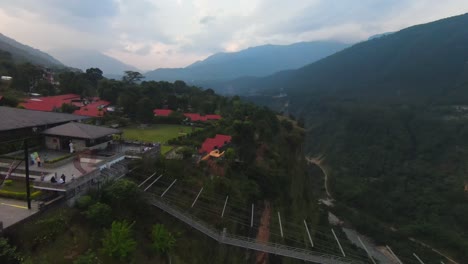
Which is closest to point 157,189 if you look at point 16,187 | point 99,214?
point 99,214

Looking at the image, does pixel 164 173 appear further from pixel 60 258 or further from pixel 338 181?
pixel 338 181

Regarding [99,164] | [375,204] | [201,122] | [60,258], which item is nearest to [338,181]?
[375,204]

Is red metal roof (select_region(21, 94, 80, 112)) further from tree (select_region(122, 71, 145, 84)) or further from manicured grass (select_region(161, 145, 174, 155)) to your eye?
tree (select_region(122, 71, 145, 84))

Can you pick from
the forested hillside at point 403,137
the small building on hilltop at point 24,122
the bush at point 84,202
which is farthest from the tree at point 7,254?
the forested hillside at point 403,137

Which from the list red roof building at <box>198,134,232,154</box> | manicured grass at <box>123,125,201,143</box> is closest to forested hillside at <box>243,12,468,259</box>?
red roof building at <box>198,134,232,154</box>

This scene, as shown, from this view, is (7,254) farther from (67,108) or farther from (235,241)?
(67,108)

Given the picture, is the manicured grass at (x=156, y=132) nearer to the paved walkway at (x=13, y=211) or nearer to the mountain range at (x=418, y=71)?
the paved walkway at (x=13, y=211)
